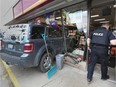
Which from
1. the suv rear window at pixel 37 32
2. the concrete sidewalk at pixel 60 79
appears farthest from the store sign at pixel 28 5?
the concrete sidewalk at pixel 60 79

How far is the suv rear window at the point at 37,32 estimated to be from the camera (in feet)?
12.8

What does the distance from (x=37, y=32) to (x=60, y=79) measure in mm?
1749

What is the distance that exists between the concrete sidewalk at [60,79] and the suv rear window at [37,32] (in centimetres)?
133

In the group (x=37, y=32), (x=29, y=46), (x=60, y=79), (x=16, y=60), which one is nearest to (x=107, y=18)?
(x=37, y=32)

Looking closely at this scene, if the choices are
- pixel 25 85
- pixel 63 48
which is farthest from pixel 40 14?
pixel 25 85

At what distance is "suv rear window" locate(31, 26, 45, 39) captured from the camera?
3888 mm

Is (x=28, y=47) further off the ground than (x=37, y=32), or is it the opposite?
(x=37, y=32)

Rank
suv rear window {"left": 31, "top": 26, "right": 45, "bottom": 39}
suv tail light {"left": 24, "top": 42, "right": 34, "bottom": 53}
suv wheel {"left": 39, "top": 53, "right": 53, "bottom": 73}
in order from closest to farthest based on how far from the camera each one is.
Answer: suv tail light {"left": 24, "top": 42, "right": 34, "bottom": 53} < suv rear window {"left": 31, "top": 26, "right": 45, "bottom": 39} < suv wheel {"left": 39, "top": 53, "right": 53, "bottom": 73}

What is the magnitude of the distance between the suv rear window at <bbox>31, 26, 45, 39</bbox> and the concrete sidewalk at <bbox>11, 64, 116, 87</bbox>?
1.33m

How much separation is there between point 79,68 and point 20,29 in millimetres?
2487

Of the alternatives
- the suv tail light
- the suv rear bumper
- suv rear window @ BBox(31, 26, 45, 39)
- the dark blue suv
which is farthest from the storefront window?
the suv rear bumper

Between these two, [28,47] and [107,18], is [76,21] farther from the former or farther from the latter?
[28,47]

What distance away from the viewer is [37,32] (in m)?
4.11

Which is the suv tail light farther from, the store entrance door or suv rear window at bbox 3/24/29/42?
the store entrance door
